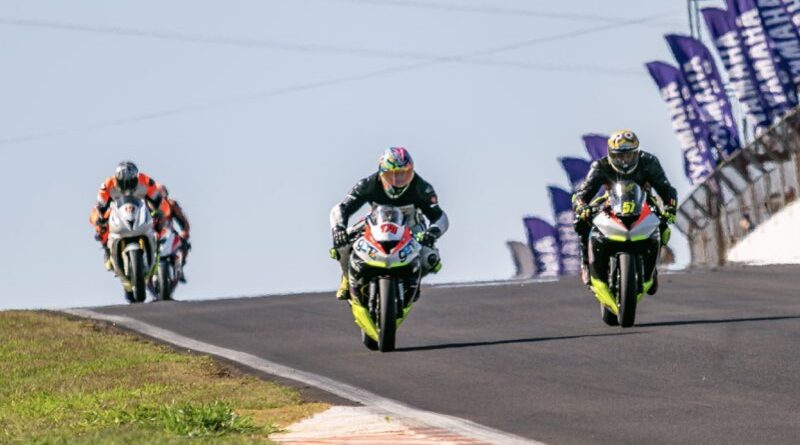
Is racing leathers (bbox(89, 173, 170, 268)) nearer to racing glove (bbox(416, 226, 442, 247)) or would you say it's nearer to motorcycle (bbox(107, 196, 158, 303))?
motorcycle (bbox(107, 196, 158, 303))

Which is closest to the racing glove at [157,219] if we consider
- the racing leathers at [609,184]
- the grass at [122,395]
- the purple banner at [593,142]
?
the grass at [122,395]

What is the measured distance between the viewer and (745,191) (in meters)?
52.3

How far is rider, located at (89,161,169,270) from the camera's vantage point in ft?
90.6

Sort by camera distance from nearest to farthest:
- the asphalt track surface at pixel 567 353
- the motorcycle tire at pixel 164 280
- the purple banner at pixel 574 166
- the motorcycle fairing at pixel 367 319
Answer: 1. the asphalt track surface at pixel 567 353
2. the motorcycle fairing at pixel 367 319
3. the motorcycle tire at pixel 164 280
4. the purple banner at pixel 574 166

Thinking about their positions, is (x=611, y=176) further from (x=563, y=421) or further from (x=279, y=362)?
(x=563, y=421)

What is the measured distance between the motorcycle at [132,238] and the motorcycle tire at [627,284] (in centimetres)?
1071

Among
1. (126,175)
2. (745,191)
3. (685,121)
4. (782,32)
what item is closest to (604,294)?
(126,175)

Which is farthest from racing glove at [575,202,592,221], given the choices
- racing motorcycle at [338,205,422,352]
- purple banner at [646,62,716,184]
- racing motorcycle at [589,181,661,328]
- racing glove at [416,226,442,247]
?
purple banner at [646,62,716,184]

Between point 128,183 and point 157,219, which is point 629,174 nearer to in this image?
point 128,183

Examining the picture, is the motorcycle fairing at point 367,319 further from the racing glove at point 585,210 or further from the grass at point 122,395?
the racing glove at point 585,210

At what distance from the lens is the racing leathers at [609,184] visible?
743 inches

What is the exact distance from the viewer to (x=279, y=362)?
668 inches

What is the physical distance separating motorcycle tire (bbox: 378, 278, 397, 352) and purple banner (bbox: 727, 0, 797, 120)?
35.0 m

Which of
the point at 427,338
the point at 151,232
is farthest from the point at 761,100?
the point at 427,338
